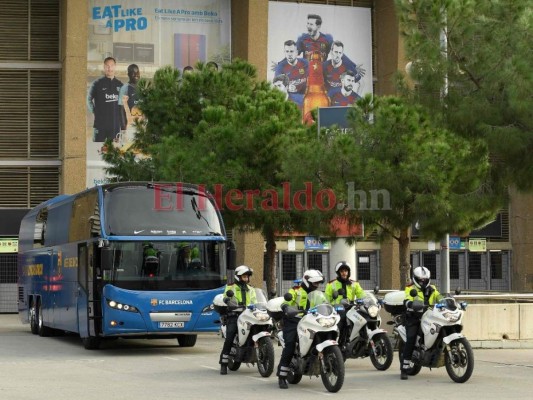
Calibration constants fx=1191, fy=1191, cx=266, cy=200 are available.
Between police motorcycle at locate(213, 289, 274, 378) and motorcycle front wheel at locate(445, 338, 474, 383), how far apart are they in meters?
2.61

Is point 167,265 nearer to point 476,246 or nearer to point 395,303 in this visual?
point 395,303

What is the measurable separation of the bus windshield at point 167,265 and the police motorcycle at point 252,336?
173 inches

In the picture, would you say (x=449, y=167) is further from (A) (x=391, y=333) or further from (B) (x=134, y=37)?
(B) (x=134, y=37)

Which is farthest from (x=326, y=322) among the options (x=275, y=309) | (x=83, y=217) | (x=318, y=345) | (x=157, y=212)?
(x=83, y=217)

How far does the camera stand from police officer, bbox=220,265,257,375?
18.0 m

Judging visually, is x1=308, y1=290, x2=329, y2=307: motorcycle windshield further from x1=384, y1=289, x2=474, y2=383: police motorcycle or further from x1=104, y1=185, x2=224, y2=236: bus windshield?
x1=104, y1=185, x2=224, y2=236: bus windshield

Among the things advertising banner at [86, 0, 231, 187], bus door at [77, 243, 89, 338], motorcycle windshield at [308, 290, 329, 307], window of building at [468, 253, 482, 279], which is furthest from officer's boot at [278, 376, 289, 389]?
window of building at [468, 253, 482, 279]

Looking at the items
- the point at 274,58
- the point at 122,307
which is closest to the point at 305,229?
the point at 122,307

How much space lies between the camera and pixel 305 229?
29250 millimetres

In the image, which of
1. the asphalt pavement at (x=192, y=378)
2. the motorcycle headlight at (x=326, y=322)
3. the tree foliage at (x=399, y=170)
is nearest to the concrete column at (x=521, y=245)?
the tree foliage at (x=399, y=170)

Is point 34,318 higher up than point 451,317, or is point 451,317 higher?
point 451,317

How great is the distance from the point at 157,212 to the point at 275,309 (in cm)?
694

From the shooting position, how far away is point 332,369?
15.0 meters

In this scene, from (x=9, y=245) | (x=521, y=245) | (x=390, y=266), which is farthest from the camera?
(x=521, y=245)
